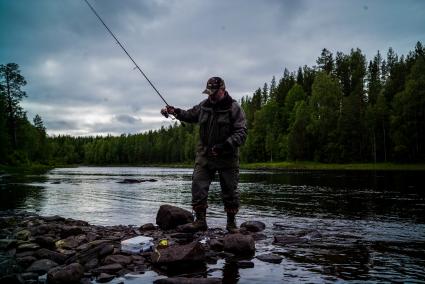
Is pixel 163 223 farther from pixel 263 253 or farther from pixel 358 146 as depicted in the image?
pixel 358 146

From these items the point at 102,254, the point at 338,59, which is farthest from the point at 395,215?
the point at 338,59

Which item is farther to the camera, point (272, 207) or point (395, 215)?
point (272, 207)

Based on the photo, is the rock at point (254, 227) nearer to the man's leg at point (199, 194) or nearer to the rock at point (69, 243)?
the man's leg at point (199, 194)

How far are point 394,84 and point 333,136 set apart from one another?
20479 millimetres

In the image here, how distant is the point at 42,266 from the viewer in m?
6.67

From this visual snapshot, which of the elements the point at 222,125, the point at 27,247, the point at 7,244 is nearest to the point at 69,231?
the point at 7,244

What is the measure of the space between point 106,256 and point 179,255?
1.45 meters

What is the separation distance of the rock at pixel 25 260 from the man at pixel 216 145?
12.2 feet

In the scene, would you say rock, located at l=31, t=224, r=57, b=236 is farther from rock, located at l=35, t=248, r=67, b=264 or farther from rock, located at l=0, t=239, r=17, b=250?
rock, located at l=35, t=248, r=67, b=264

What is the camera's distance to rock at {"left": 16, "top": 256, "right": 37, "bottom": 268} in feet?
22.9

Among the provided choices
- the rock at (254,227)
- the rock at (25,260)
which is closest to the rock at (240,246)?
the rock at (254,227)

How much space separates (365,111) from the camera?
7838cm

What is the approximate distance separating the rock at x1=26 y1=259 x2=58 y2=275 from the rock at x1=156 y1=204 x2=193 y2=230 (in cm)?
404

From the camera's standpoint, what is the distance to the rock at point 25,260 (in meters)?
6.97
